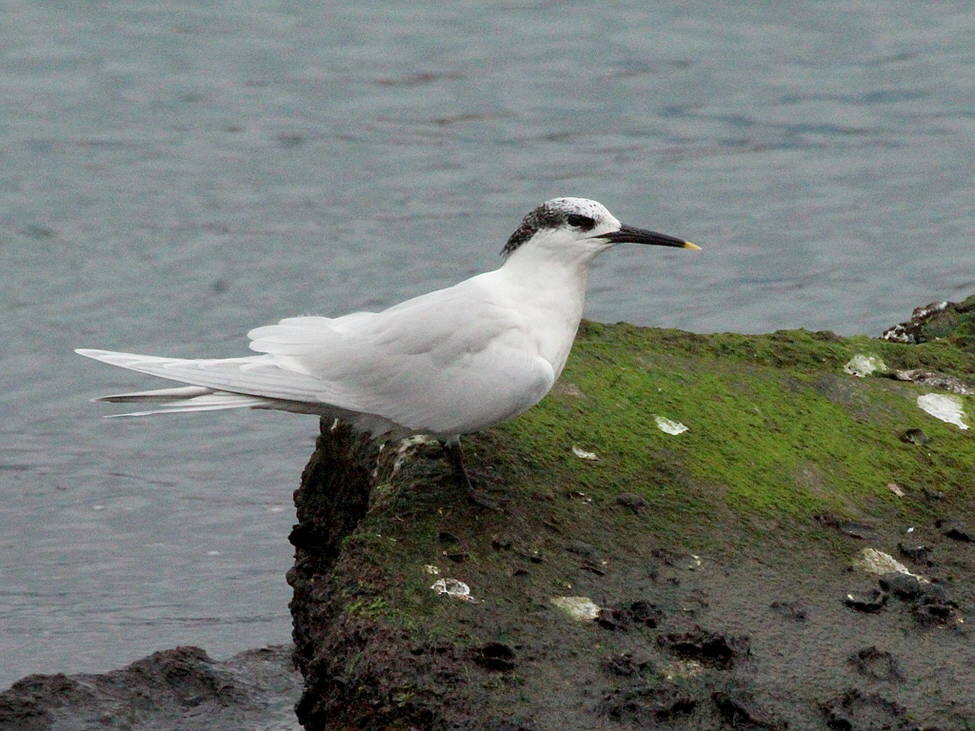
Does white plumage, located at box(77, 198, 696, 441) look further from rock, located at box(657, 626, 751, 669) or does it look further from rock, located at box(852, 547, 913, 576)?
rock, located at box(852, 547, 913, 576)

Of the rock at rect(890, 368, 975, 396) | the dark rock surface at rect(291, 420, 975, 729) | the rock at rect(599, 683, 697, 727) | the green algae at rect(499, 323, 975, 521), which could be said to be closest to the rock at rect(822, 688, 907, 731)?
the dark rock surface at rect(291, 420, 975, 729)

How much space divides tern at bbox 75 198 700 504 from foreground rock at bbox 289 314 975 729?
0.23m

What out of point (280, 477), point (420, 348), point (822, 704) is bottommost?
point (280, 477)

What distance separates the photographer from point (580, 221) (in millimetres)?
5543

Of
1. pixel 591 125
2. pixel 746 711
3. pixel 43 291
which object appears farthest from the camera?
pixel 591 125

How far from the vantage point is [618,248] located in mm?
11391

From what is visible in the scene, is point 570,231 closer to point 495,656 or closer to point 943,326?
point 495,656

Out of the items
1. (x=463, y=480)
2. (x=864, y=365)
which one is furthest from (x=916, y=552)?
(x=864, y=365)

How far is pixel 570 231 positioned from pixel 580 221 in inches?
1.9

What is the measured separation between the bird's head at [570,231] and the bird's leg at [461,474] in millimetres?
783


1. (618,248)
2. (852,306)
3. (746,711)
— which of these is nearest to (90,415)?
(618,248)

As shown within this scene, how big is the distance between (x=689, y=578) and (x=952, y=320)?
2.90 metres

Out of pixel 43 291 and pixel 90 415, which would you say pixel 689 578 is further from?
pixel 43 291

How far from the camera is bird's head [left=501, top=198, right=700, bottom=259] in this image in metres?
5.53
